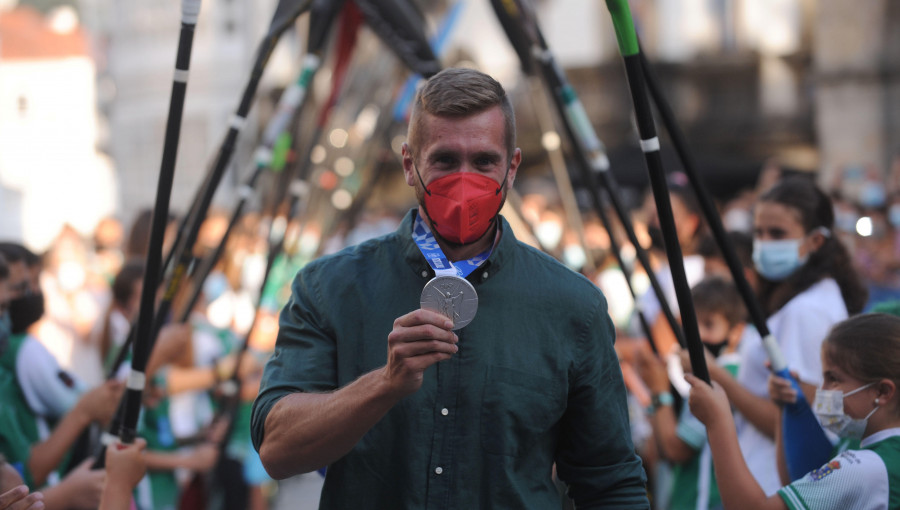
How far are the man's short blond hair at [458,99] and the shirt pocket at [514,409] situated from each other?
0.50 meters

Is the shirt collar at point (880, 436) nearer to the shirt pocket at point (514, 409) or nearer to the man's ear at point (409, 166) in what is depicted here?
the shirt pocket at point (514, 409)

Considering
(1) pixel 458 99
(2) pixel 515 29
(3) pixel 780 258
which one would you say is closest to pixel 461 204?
(1) pixel 458 99

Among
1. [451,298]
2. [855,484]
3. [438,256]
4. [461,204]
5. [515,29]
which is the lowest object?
[855,484]

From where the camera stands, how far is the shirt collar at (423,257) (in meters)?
2.54

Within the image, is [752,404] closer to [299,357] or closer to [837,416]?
[837,416]

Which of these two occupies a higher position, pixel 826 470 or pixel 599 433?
pixel 599 433

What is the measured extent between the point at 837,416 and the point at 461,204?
1442 mm

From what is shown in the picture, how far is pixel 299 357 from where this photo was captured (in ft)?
8.21

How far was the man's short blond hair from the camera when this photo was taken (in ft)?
8.12

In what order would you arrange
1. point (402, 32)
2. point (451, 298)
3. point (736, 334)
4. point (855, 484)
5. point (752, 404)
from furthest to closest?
point (402, 32)
point (736, 334)
point (752, 404)
point (855, 484)
point (451, 298)

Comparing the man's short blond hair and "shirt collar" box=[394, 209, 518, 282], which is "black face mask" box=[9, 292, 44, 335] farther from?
the man's short blond hair

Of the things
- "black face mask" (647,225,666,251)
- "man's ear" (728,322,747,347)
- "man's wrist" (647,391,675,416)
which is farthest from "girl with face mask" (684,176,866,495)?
"black face mask" (647,225,666,251)

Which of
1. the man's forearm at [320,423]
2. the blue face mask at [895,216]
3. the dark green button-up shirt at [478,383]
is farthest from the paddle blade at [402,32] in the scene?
the blue face mask at [895,216]

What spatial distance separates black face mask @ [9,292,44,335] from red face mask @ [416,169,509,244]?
2613 millimetres
